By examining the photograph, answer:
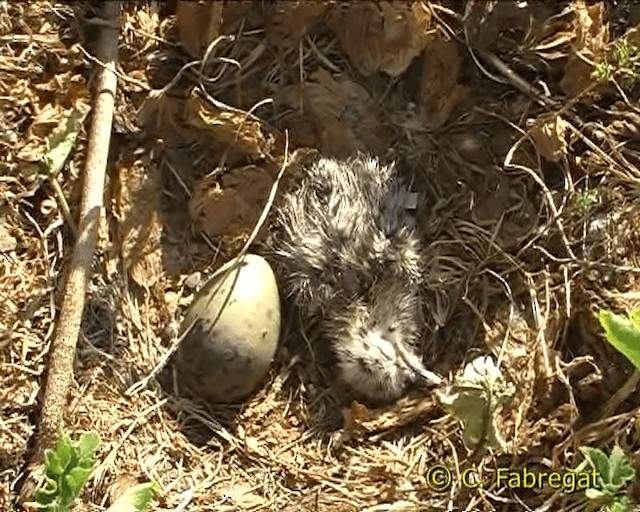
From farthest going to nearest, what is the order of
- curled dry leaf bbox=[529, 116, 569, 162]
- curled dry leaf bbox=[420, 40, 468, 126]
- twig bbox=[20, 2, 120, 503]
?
curled dry leaf bbox=[420, 40, 468, 126]
curled dry leaf bbox=[529, 116, 569, 162]
twig bbox=[20, 2, 120, 503]

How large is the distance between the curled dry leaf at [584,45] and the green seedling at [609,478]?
2.66ft

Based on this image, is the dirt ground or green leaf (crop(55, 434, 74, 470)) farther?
the dirt ground

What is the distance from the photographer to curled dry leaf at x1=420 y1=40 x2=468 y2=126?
2.32 m

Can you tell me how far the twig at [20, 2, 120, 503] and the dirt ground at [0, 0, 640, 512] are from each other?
33 millimetres

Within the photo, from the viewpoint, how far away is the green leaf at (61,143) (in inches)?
88.8

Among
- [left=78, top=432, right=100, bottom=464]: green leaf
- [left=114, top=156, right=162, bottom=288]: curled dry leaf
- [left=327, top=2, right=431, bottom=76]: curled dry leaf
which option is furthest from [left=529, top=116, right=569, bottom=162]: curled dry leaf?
[left=78, top=432, right=100, bottom=464]: green leaf

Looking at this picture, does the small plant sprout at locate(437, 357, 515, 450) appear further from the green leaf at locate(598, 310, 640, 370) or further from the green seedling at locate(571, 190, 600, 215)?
the green seedling at locate(571, 190, 600, 215)

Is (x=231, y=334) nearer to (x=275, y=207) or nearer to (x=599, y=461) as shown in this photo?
(x=275, y=207)

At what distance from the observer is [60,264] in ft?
7.36

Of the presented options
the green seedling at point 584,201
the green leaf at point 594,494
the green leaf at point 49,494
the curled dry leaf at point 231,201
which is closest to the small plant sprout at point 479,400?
the green leaf at point 594,494

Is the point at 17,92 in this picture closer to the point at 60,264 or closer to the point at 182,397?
the point at 60,264

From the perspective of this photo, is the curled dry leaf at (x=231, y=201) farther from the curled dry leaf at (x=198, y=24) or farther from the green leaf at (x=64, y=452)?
the green leaf at (x=64, y=452)

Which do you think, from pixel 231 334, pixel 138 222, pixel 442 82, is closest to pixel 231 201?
pixel 138 222

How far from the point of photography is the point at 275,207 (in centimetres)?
231
